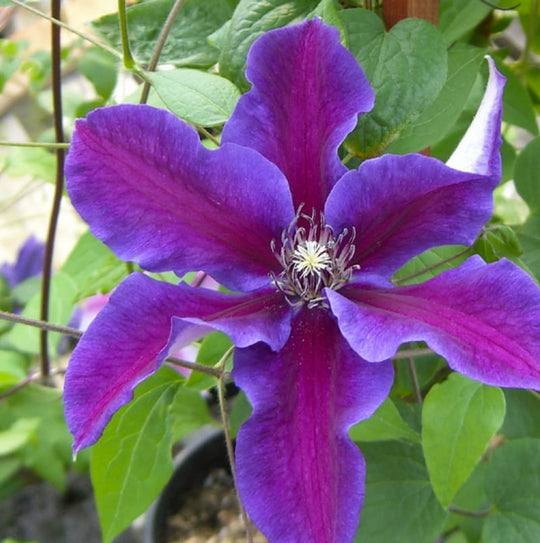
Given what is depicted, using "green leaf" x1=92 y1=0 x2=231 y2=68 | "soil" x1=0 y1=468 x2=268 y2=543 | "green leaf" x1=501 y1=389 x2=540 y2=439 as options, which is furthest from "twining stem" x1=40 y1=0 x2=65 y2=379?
"soil" x1=0 y1=468 x2=268 y2=543

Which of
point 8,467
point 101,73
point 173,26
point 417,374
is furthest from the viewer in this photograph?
point 8,467

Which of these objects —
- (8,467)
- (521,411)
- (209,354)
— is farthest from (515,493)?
(8,467)

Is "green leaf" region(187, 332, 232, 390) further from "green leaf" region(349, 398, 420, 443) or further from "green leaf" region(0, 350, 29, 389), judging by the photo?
"green leaf" region(0, 350, 29, 389)

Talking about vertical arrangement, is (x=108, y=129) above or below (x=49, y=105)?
above

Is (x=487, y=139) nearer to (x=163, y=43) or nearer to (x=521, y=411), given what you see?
(x=163, y=43)

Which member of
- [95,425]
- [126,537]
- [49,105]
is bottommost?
[126,537]

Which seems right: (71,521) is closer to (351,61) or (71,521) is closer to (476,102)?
(476,102)

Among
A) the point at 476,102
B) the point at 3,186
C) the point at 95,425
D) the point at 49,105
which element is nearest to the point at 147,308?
the point at 95,425
